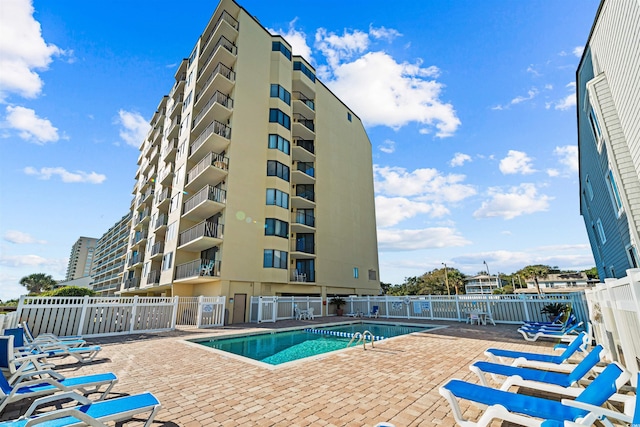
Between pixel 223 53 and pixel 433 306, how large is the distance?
25022 mm

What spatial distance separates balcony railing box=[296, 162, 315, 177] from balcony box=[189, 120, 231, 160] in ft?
27.2

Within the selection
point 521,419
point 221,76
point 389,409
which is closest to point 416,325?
point 389,409

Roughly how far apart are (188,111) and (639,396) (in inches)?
1186

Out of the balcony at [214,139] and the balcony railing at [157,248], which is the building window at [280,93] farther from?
the balcony railing at [157,248]

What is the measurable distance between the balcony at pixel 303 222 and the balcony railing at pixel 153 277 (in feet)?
43.5

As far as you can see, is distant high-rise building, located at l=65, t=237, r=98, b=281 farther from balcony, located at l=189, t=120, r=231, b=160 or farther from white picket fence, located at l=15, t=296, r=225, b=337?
white picket fence, located at l=15, t=296, r=225, b=337

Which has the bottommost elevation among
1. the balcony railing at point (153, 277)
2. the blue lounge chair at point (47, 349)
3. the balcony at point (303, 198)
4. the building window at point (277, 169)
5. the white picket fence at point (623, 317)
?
the blue lounge chair at point (47, 349)

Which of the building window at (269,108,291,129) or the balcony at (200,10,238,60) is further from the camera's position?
the building window at (269,108,291,129)

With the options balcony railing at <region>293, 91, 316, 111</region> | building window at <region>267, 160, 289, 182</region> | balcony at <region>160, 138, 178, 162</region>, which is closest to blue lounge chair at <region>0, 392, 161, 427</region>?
building window at <region>267, 160, 289, 182</region>

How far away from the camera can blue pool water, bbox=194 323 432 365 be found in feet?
30.7

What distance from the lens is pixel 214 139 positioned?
2081cm

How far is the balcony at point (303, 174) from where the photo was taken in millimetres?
25925

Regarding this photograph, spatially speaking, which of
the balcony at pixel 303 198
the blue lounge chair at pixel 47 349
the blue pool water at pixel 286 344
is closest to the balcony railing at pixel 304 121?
the balcony at pixel 303 198

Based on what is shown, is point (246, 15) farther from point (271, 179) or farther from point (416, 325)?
point (416, 325)
